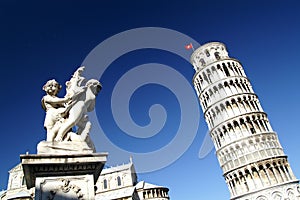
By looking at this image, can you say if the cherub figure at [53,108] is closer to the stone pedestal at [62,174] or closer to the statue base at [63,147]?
the statue base at [63,147]

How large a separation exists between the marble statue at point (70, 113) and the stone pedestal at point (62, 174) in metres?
0.20

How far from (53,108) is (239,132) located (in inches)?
1400

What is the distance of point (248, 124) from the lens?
3619 centimetres

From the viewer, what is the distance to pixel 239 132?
1411 inches

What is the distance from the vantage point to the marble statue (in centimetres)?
361

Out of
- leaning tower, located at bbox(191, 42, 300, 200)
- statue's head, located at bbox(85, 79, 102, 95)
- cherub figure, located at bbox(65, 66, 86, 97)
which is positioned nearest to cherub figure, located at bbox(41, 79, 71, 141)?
cherub figure, located at bbox(65, 66, 86, 97)

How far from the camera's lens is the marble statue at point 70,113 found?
361cm

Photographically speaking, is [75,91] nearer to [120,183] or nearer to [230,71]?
[230,71]

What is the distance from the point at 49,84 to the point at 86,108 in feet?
2.58

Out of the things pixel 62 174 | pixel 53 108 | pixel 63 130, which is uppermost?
pixel 53 108

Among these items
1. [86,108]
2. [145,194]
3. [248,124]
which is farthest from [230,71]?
[86,108]

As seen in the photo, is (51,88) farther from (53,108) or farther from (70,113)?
(70,113)

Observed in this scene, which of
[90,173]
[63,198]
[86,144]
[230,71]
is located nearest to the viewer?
[63,198]

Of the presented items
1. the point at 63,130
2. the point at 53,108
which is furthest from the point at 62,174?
the point at 53,108
